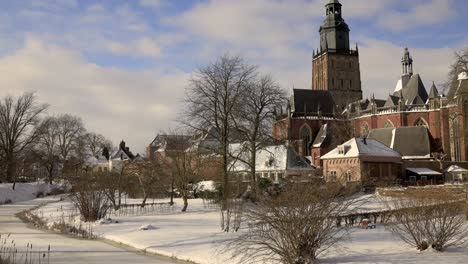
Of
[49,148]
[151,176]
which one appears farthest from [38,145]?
[151,176]

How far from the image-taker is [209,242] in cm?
1644

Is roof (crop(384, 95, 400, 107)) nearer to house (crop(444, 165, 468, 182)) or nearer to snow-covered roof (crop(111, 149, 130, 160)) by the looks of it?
house (crop(444, 165, 468, 182))

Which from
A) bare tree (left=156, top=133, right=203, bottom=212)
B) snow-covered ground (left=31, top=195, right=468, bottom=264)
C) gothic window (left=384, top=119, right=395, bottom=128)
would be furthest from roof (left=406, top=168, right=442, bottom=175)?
snow-covered ground (left=31, top=195, right=468, bottom=264)

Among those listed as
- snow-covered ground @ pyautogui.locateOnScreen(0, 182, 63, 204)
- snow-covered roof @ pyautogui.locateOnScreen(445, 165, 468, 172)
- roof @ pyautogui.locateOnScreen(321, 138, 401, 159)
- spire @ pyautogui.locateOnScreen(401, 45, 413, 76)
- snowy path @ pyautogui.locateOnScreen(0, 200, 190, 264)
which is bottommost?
snowy path @ pyautogui.locateOnScreen(0, 200, 190, 264)

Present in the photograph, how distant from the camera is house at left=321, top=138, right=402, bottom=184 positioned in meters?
46.2

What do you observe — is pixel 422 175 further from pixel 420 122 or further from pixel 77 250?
pixel 77 250

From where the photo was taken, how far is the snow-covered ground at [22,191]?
4780 centimetres

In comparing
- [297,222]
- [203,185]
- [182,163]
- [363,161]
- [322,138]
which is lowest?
[297,222]

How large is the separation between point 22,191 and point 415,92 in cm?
5205

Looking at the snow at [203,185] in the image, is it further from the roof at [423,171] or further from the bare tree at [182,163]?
the roof at [423,171]

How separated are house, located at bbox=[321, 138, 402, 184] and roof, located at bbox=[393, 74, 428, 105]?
20.7m

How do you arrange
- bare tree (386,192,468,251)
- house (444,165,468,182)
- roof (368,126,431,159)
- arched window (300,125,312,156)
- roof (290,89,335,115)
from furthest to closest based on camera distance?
1. roof (290,89,335,115)
2. arched window (300,125,312,156)
3. roof (368,126,431,159)
4. house (444,165,468,182)
5. bare tree (386,192,468,251)

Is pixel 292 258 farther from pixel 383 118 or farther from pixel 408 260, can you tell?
pixel 383 118

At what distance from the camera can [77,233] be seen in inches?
848
